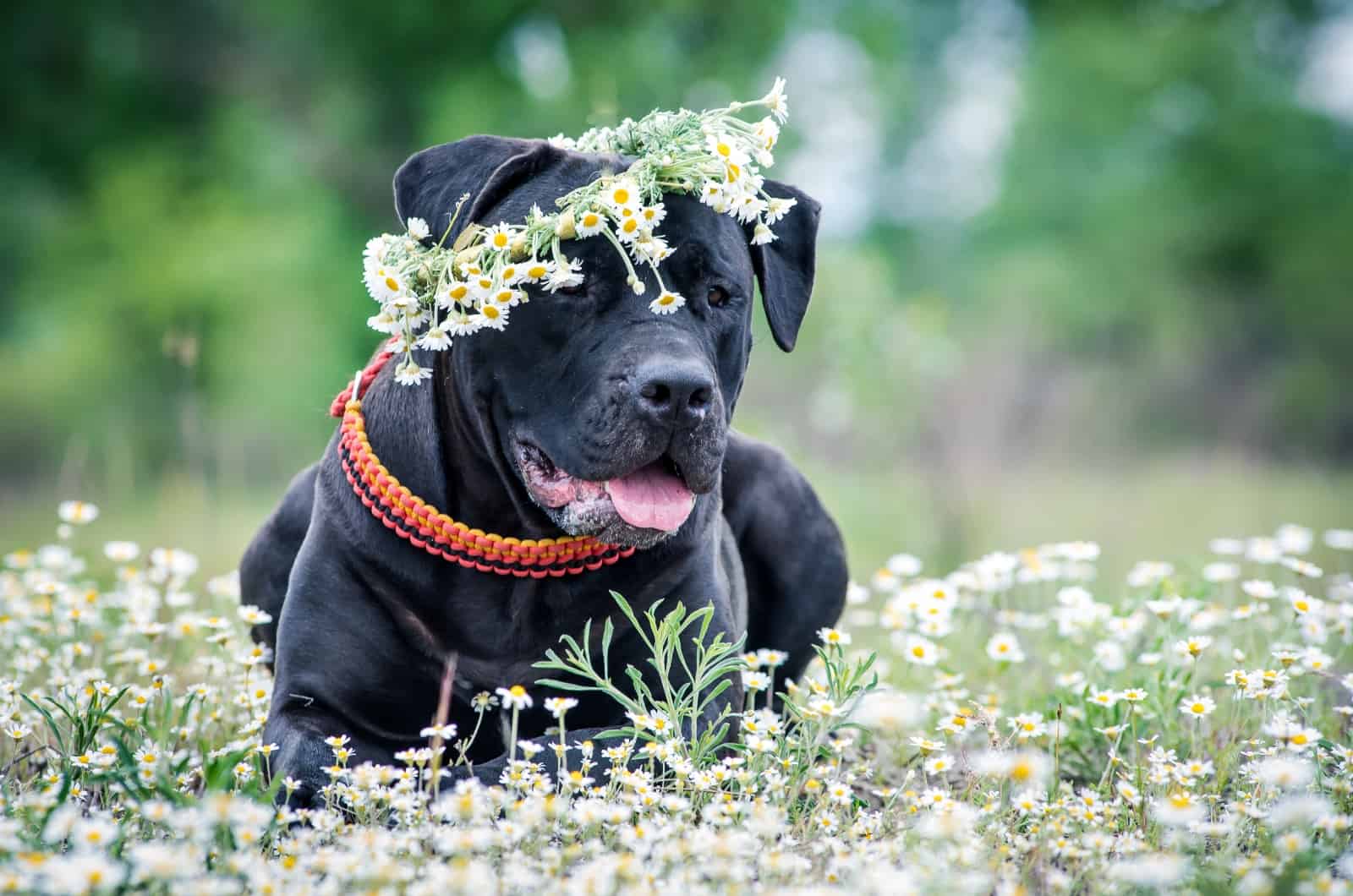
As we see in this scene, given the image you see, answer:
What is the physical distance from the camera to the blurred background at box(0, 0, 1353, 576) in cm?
980

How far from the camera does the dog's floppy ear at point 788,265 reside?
3.18 metres

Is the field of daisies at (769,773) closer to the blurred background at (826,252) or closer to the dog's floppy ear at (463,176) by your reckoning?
the dog's floppy ear at (463,176)

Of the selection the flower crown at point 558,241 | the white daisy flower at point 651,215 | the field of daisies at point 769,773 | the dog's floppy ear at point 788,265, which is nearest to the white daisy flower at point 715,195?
the flower crown at point 558,241

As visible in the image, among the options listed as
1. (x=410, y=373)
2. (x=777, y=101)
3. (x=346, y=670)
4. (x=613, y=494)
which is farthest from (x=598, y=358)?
(x=346, y=670)

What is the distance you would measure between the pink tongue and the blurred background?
4523mm

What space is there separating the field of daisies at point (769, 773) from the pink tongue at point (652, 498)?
0.84 ft

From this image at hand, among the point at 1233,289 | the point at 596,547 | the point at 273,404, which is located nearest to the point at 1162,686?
the point at 596,547

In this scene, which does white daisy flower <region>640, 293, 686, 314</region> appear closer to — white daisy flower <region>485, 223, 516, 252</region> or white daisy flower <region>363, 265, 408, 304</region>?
white daisy flower <region>485, 223, 516, 252</region>

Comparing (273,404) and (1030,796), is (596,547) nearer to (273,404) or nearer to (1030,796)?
(1030,796)

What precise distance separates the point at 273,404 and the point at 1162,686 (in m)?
10.8

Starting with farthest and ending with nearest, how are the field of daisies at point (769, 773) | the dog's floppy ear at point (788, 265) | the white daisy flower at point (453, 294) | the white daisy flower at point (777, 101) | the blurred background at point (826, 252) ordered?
the blurred background at point (826, 252)
the dog's floppy ear at point (788, 265)
the white daisy flower at point (777, 101)
the white daisy flower at point (453, 294)
the field of daisies at point (769, 773)

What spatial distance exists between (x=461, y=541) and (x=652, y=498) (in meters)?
0.43

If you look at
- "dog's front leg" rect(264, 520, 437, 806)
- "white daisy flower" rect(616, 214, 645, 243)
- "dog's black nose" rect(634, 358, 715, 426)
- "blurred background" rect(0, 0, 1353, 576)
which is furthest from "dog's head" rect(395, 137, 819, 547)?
"blurred background" rect(0, 0, 1353, 576)

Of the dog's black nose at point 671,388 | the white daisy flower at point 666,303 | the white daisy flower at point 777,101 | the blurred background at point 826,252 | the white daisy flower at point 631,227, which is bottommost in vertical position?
the dog's black nose at point 671,388
